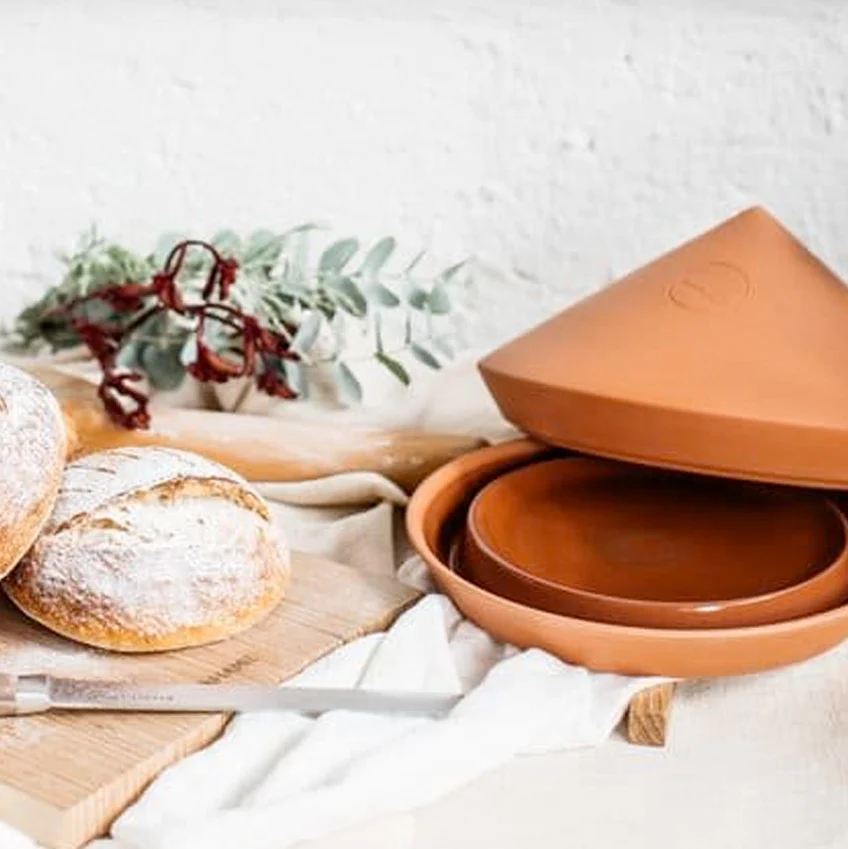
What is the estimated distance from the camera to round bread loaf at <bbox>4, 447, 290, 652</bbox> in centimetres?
75

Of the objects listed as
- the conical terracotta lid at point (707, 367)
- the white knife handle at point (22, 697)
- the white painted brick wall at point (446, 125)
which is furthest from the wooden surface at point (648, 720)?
the white painted brick wall at point (446, 125)

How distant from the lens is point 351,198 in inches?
50.2

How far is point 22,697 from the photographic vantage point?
699 mm

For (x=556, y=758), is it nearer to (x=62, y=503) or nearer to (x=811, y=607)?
(x=811, y=607)

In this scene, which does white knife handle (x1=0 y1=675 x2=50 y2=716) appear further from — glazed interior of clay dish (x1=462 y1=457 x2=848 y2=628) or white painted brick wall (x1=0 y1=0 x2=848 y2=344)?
white painted brick wall (x1=0 y1=0 x2=848 y2=344)

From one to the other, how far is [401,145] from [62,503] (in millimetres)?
552

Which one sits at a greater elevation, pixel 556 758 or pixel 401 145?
pixel 401 145

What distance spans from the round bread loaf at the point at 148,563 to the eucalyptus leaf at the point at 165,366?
263 millimetres

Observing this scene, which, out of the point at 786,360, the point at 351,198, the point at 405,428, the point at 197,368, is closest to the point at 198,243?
the point at 197,368

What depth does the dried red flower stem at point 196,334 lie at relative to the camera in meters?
1.01

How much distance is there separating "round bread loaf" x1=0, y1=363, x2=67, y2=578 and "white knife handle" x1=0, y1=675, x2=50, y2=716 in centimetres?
7

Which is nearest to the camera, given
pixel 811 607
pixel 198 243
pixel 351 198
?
pixel 811 607

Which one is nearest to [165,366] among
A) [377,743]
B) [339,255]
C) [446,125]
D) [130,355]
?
[130,355]

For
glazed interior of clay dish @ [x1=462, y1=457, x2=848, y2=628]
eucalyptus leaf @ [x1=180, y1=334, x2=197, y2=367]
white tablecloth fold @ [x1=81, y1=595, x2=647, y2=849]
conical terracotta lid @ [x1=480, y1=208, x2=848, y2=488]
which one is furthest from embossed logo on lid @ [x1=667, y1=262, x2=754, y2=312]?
eucalyptus leaf @ [x1=180, y1=334, x2=197, y2=367]
